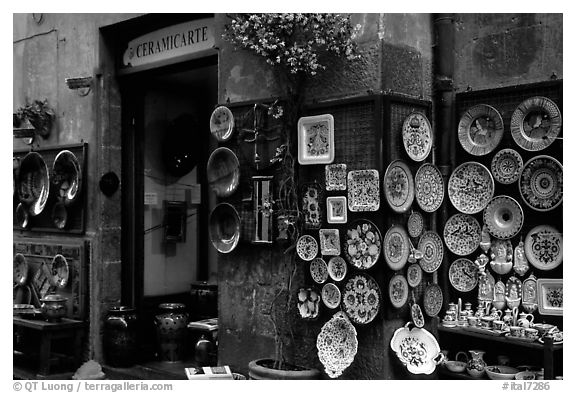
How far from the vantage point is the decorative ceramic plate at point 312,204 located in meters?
4.28

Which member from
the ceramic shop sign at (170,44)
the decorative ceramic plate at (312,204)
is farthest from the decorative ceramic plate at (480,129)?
the ceramic shop sign at (170,44)

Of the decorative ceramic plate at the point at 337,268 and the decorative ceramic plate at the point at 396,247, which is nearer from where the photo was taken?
the decorative ceramic plate at the point at 396,247

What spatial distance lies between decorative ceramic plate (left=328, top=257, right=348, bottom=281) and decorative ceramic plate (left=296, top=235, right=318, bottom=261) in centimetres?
14

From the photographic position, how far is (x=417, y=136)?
13.8ft

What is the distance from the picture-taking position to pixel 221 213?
485 centimetres

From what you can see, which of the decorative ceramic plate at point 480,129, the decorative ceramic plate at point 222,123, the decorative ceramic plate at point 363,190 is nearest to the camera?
the decorative ceramic plate at point 363,190

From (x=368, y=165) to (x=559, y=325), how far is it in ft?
4.75

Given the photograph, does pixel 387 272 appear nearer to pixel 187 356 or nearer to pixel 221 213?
pixel 221 213

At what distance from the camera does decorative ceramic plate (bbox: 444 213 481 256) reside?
4215mm

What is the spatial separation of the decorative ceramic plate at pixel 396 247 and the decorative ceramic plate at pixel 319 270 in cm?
45

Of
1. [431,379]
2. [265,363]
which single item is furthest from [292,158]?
[431,379]

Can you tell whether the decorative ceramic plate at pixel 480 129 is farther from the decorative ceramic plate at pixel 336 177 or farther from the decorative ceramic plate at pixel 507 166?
the decorative ceramic plate at pixel 336 177

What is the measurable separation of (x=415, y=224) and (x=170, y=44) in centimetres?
279

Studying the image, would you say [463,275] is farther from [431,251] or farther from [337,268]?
[337,268]
